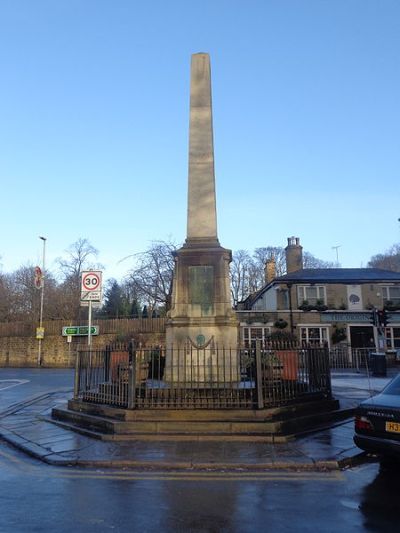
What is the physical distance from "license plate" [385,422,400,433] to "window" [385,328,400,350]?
35.0 m

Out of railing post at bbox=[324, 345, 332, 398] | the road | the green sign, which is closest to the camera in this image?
the road

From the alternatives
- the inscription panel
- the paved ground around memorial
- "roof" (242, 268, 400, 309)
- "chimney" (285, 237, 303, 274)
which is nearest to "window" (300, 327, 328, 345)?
"roof" (242, 268, 400, 309)

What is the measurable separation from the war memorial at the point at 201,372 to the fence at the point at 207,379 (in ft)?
0.08

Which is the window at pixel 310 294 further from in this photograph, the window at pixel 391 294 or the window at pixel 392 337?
the window at pixel 392 337

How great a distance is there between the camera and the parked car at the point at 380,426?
19.8 ft

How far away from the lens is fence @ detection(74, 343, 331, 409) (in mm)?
9398

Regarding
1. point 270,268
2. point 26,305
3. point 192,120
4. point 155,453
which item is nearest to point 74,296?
point 26,305

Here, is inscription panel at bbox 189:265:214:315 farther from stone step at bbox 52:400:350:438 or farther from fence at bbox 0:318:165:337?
fence at bbox 0:318:165:337

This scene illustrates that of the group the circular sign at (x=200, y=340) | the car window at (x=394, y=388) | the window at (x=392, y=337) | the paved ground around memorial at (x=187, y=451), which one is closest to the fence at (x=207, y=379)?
the circular sign at (x=200, y=340)

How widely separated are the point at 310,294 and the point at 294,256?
7767 millimetres

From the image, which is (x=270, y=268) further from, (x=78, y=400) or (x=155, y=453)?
(x=155, y=453)

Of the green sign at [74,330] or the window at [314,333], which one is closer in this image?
the window at [314,333]

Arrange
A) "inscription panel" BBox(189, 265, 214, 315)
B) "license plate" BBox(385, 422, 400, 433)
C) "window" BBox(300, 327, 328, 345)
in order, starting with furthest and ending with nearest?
"window" BBox(300, 327, 328, 345) → "inscription panel" BBox(189, 265, 214, 315) → "license plate" BBox(385, 422, 400, 433)

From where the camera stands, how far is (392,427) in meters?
6.08
